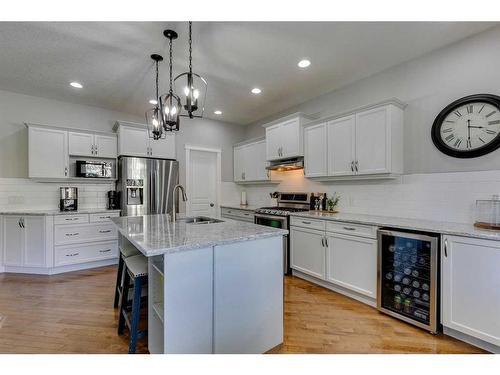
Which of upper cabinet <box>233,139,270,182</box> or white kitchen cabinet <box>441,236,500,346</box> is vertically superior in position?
upper cabinet <box>233,139,270,182</box>

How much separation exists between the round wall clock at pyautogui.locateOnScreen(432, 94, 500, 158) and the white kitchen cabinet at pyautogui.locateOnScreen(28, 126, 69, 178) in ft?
16.7

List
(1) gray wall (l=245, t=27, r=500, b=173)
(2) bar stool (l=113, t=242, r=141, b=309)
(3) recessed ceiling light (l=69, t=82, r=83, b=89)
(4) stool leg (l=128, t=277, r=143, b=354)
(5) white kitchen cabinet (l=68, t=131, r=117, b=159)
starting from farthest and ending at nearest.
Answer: (5) white kitchen cabinet (l=68, t=131, r=117, b=159), (3) recessed ceiling light (l=69, t=82, r=83, b=89), (1) gray wall (l=245, t=27, r=500, b=173), (2) bar stool (l=113, t=242, r=141, b=309), (4) stool leg (l=128, t=277, r=143, b=354)

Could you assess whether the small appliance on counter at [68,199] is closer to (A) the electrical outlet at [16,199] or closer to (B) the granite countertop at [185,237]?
(A) the electrical outlet at [16,199]

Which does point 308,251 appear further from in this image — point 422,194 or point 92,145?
point 92,145

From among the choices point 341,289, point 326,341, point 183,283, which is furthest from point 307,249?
point 183,283

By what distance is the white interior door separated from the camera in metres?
5.14

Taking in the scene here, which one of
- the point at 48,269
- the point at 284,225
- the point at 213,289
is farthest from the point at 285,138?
the point at 48,269

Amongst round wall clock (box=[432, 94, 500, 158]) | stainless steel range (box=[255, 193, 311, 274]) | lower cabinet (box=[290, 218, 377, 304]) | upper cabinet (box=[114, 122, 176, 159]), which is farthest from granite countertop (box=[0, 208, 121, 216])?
round wall clock (box=[432, 94, 500, 158])

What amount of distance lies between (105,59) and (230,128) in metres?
3.05

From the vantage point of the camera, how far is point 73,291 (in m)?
3.02

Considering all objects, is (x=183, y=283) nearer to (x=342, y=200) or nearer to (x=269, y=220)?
(x=269, y=220)

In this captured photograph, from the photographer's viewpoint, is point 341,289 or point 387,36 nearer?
point 387,36

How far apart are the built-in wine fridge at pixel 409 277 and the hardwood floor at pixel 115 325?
0.41ft

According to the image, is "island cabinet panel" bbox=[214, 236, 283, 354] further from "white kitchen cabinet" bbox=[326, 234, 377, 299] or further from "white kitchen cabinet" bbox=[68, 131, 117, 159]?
"white kitchen cabinet" bbox=[68, 131, 117, 159]
